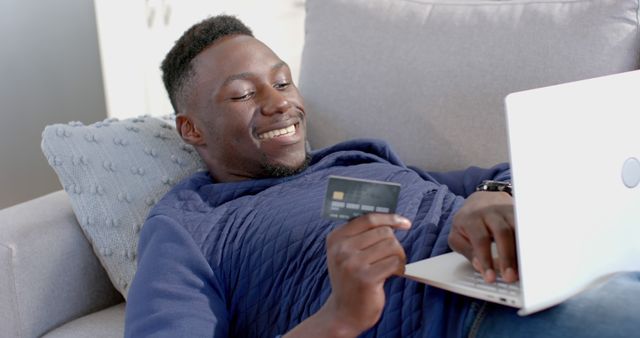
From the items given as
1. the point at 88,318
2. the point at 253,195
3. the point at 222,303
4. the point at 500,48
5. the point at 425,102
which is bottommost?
the point at 88,318

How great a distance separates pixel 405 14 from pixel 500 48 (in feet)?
0.79

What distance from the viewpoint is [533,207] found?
3.14 feet

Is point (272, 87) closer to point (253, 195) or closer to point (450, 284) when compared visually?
point (253, 195)

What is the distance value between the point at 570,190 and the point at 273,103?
0.72m

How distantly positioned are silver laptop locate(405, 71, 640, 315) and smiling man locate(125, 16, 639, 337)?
0.05 meters

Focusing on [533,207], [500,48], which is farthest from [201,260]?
[500,48]

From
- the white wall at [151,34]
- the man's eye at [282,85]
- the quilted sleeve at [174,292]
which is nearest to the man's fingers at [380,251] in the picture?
the quilted sleeve at [174,292]

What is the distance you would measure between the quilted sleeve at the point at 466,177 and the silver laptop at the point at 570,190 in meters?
0.52

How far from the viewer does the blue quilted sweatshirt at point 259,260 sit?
122 cm

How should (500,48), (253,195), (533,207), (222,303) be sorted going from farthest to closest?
(500,48) < (253,195) < (222,303) < (533,207)

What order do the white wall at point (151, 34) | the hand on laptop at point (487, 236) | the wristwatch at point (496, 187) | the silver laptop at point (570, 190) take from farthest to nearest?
the white wall at point (151, 34) → the wristwatch at point (496, 187) → the hand on laptop at point (487, 236) → the silver laptop at point (570, 190)

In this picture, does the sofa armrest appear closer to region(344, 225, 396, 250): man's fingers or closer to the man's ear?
the man's ear

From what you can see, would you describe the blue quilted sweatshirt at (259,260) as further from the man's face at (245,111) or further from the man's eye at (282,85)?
the man's eye at (282,85)

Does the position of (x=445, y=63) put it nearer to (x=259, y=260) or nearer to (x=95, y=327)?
(x=259, y=260)
